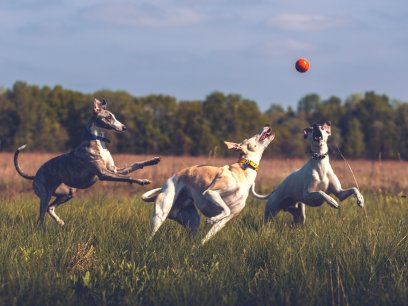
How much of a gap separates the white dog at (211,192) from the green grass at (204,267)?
193 mm

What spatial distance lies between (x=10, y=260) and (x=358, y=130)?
46.1m

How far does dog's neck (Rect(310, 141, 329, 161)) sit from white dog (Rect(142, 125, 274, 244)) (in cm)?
84

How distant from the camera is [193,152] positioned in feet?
142

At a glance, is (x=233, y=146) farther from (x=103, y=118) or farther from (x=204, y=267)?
(x=204, y=267)

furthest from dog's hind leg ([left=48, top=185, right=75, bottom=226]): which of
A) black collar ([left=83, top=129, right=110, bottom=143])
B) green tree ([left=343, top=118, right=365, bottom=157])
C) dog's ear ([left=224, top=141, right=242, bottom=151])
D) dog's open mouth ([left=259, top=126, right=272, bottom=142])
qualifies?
green tree ([left=343, top=118, right=365, bottom=157])

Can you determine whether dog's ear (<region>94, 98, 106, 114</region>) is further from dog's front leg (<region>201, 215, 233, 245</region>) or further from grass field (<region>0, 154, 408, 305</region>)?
dog's front leg (<region>201, 215, 233, 245</region>)

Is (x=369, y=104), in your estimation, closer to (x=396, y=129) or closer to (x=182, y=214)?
(x=396, y=129)

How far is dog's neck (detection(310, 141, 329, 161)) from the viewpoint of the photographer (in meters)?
8.37

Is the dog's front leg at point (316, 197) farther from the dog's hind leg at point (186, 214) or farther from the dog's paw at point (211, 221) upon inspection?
the dog's paw at point (211, 221)

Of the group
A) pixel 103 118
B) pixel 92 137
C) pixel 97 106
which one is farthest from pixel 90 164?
pixel 97 106

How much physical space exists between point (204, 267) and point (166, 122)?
40.0m

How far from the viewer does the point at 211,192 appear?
741 cm

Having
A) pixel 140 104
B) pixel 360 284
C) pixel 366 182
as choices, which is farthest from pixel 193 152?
pixel 360 284

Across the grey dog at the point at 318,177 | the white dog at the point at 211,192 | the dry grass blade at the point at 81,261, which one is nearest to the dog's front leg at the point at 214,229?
the white dog at the point at 211,192
